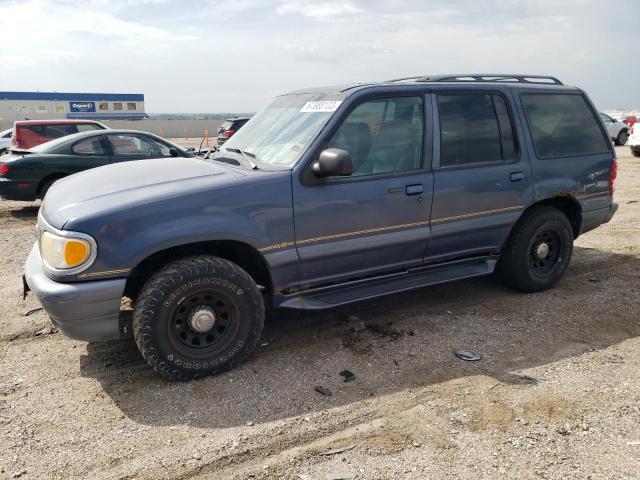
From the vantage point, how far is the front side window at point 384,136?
393 centimetres

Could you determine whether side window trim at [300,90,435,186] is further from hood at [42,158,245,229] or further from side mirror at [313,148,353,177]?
hood at [42,158,245,229]

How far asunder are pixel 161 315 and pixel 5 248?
191 inches

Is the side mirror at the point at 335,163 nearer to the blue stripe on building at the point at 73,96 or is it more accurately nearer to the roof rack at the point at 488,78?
the roof rack at the point at 488,78

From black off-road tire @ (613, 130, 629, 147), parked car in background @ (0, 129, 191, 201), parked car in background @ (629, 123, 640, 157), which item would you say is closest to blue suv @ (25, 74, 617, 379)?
parked car in background @ (0, 129, 191, 201)

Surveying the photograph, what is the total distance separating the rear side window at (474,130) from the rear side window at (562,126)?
0.32 metres

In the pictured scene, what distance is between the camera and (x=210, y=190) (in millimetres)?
3443

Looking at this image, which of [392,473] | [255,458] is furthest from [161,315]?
[392,473]

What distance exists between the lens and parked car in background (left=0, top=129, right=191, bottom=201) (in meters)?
8.66

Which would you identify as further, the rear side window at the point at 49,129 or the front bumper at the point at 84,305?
the rear side window at the point at 49,129

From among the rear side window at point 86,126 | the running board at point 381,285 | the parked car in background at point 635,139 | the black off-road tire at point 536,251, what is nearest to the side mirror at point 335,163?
the running board at point 381,285

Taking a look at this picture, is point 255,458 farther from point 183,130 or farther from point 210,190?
point 183,130

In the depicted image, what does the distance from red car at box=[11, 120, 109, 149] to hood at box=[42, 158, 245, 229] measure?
24.8ft

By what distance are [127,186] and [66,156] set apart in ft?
20.2

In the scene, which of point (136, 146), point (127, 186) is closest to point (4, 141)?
point (136, 146)
